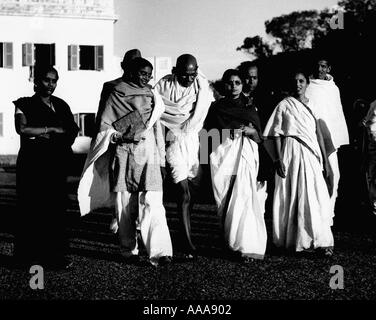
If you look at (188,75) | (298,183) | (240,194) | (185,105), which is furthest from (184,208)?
(188,75)

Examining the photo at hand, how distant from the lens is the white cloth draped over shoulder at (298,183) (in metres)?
7.00

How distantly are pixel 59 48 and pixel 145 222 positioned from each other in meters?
24.0

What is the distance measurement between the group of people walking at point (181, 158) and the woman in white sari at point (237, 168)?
0.01 metres

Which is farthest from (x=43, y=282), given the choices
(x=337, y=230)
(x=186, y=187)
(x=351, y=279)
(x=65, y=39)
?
(x=65, y=39)

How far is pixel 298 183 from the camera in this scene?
23.4 ft

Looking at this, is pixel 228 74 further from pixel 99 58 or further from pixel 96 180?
pixel 99 58

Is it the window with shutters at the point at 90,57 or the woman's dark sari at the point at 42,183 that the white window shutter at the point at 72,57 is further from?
the woman's dark sari at the point at 42,183

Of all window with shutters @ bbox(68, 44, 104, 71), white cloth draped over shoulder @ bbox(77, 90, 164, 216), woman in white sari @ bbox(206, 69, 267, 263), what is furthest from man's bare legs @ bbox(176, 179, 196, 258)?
window with shutters @ bbox(68, 44, 104, 71)

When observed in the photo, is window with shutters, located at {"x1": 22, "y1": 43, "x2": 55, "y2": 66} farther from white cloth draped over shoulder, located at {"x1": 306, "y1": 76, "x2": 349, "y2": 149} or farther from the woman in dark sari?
the woman in dark sari

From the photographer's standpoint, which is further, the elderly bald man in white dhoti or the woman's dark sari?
the elderly bald man in white dhoti

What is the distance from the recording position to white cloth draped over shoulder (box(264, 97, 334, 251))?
7.00 m

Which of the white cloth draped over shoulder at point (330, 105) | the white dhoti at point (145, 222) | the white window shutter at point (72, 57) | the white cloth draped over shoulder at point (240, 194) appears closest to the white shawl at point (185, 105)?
the white cloth draped over shoulder at point (240, 194)

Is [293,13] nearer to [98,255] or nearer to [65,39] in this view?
[65,39]

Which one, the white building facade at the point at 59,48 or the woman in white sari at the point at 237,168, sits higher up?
the white building facade at the point at 59,48
